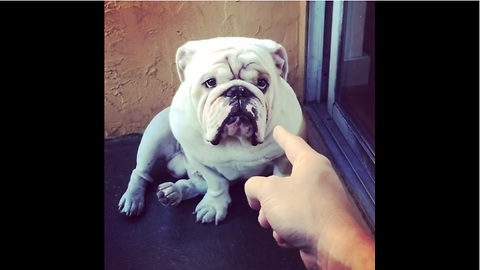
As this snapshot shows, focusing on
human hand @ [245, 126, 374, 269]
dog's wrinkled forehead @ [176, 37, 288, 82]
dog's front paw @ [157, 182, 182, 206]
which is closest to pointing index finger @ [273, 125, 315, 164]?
human hand @ [245, 126, 374, 269]

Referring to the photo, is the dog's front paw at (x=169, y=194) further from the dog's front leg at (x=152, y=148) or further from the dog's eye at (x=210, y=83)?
the dog's eye at (x=210, y=83)

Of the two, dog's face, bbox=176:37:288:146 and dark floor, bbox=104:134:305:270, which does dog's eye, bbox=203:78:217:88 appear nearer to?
dog's face, bbox=176:37:288:146

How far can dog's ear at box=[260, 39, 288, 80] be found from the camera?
0.84m

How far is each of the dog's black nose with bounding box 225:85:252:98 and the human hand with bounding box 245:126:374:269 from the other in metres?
0.12

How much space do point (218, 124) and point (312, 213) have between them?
207mm

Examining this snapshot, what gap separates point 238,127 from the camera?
81cm

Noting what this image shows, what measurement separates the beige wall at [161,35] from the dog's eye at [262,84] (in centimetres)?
9

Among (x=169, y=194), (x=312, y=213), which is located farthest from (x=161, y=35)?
(x=312, y=213)
